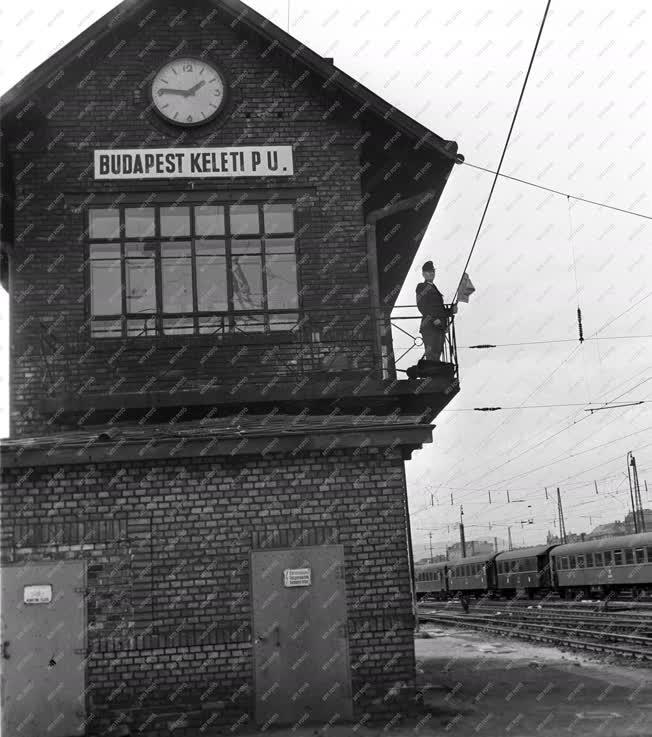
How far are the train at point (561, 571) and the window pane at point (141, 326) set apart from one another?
85.3 feet

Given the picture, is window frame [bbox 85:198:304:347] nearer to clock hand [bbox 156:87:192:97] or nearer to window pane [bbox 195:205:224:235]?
window pane [bbox 195:205:224:235]

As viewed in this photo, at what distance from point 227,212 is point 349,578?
18.1 feet

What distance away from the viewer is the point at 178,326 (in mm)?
12578

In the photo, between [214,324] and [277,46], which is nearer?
[214,324]

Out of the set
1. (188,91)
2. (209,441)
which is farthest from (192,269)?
(209,441)

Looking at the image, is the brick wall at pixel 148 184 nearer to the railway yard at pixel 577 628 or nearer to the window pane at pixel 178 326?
the window pane at pixel 178 326

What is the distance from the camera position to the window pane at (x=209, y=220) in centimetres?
1302

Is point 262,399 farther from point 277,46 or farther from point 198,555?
point 277,46

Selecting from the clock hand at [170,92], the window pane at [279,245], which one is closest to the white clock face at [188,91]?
the clock hand at [170,92]

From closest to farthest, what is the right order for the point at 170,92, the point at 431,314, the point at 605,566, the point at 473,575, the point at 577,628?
the point at 431,314
the point at 170,92
the point at 577,628
the point at 605,566
the point at 473,575

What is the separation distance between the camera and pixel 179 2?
13.6 metres

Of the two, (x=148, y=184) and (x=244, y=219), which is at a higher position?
(x=148, y=184)

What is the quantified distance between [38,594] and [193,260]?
16.4ft

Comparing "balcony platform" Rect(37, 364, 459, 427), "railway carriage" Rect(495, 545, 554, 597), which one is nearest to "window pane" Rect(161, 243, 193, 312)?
"balcony platform" Rect(37, 364, 459, 427)
